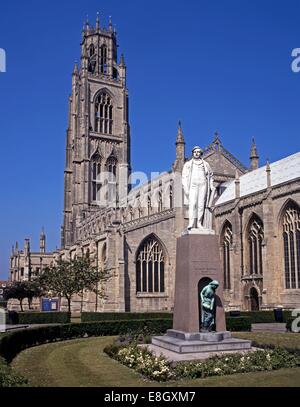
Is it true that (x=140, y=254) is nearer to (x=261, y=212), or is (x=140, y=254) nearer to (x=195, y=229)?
(x=261, y=212)

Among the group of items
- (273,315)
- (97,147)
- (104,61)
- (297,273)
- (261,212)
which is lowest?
(273,315)

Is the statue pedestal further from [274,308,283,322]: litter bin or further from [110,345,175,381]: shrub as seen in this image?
[274,308,283,322]: litter bin

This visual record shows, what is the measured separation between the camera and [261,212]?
41.8m

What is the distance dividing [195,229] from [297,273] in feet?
73.3

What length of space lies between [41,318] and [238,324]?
15.4 m

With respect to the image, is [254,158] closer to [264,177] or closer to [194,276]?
[264,177]

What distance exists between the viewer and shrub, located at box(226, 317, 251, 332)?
98.2ft

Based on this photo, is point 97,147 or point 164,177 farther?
point 97,147

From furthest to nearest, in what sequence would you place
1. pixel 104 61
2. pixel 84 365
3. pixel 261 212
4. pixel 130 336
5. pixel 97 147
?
pixel 104 61
pixel 97 147
pixel 261 212
pixel 130 336
pixel 84 365

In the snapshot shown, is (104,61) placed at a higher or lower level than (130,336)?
higher

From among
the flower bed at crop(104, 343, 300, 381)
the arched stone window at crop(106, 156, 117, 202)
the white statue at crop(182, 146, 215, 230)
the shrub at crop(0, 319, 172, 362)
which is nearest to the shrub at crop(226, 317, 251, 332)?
the shrub at crop(0, 319, 172, 362)
